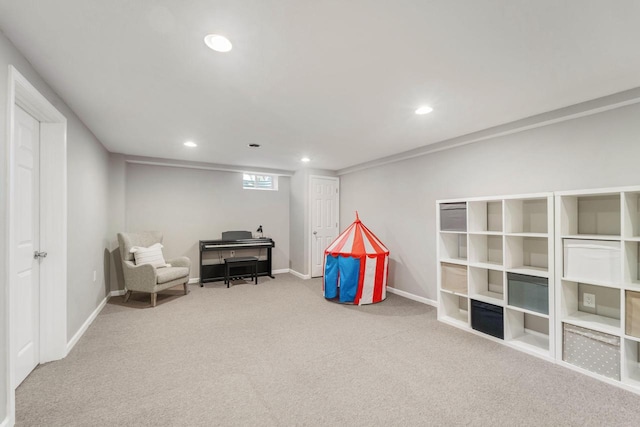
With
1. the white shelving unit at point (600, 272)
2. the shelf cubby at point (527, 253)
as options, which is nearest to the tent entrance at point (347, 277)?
the shelf cubby at point (527, 253)

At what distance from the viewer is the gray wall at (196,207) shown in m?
4.97

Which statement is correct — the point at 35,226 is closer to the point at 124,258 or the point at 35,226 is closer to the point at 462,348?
the point at 124,258

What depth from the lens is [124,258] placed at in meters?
4.17

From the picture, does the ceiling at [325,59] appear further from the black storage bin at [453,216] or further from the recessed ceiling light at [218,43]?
the black storage bin at [453,216]

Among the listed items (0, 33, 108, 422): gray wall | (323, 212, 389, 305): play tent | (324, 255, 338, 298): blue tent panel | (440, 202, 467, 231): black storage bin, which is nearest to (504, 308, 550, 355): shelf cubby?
(440, 202, 467, 231): black storage bin

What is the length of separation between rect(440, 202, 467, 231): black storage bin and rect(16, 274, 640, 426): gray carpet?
119cm

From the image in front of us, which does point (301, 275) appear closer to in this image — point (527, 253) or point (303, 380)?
point (303, 380)

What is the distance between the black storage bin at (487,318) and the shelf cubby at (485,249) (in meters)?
0.47

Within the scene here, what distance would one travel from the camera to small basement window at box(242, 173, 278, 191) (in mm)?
5965

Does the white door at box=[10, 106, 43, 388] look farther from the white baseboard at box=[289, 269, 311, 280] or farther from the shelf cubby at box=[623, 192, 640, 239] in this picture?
the shelf cubby at box=[623, 192, 640, 239]

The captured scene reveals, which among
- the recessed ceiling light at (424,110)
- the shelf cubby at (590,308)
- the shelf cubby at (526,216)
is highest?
the recessed ceiling light at (424,110)

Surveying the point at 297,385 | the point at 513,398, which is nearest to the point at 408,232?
the point at 513,398

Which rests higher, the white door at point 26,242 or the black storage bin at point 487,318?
the white door at point 26,242

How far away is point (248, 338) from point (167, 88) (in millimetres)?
2515
